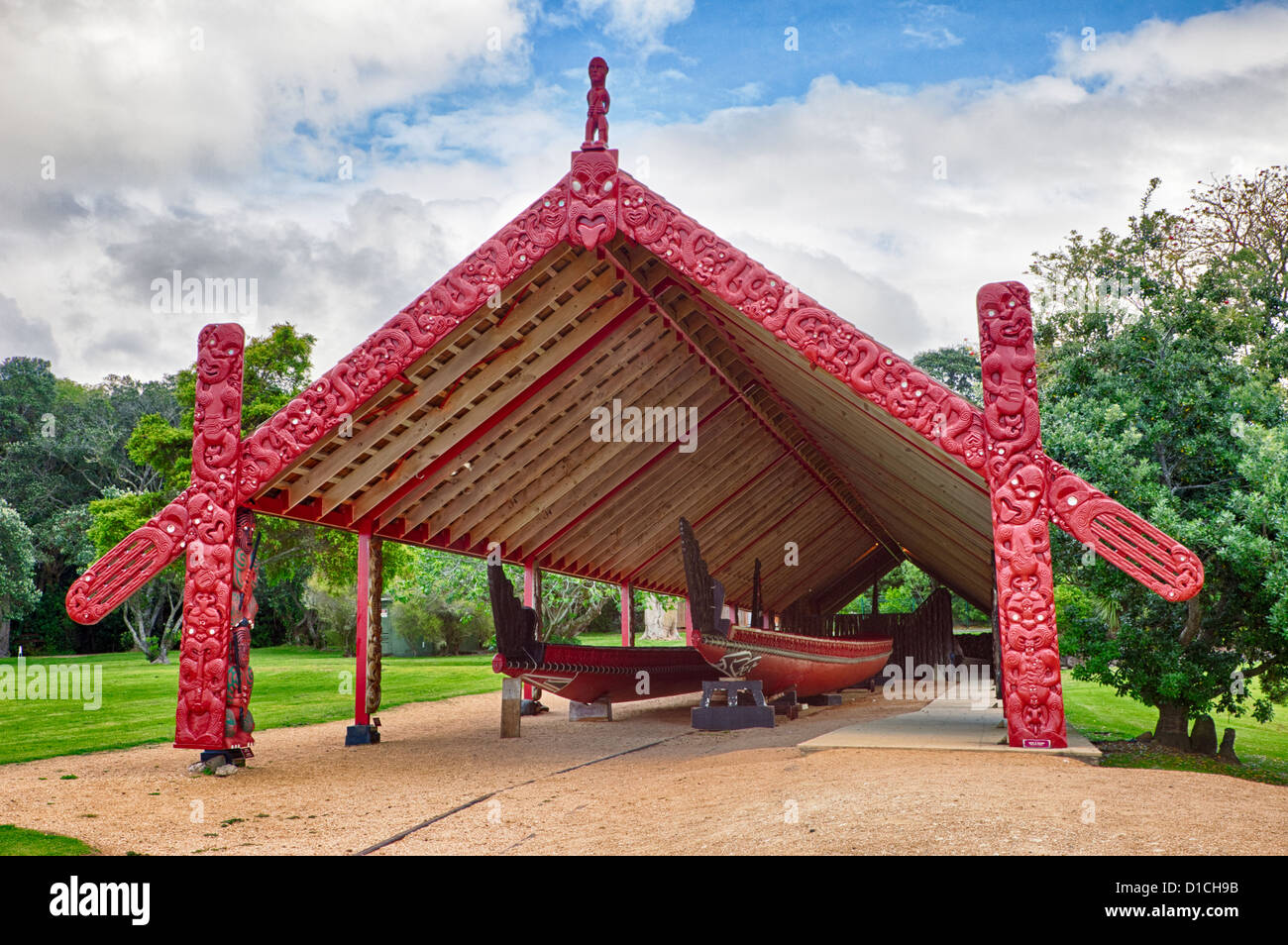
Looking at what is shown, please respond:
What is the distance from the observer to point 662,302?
1027cm

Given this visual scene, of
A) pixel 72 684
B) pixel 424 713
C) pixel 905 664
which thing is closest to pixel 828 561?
pixel 905 664

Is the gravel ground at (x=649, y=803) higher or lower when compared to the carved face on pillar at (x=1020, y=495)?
lower

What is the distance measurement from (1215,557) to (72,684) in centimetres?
2337

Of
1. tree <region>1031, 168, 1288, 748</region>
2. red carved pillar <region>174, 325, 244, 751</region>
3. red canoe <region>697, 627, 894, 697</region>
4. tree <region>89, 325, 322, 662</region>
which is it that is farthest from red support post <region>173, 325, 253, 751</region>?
tree <region>89, 325, 322, 662</region>

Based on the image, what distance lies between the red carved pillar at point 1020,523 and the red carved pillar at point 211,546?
265 inches

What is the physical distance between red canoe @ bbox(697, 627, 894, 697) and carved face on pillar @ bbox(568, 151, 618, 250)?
5.34 metres

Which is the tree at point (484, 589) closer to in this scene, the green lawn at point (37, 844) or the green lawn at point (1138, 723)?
the green lawn at point (1138, 723)

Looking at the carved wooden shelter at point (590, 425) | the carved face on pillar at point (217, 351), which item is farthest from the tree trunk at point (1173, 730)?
the carved face on pillar at point (217, 351)

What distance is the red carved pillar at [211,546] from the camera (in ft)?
27.6

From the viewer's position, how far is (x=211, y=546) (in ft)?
28.3

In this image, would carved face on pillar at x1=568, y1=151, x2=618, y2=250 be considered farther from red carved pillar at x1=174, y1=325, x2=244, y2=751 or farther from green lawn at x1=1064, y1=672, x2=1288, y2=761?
green lawn at x1=1064, y1=672, x2=1288, y2=761

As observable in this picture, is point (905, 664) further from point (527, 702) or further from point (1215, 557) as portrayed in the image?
point (1215, 557)

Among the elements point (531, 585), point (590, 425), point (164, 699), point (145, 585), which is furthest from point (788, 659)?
point (145, 585)

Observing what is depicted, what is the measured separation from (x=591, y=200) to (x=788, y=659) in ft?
26.6
